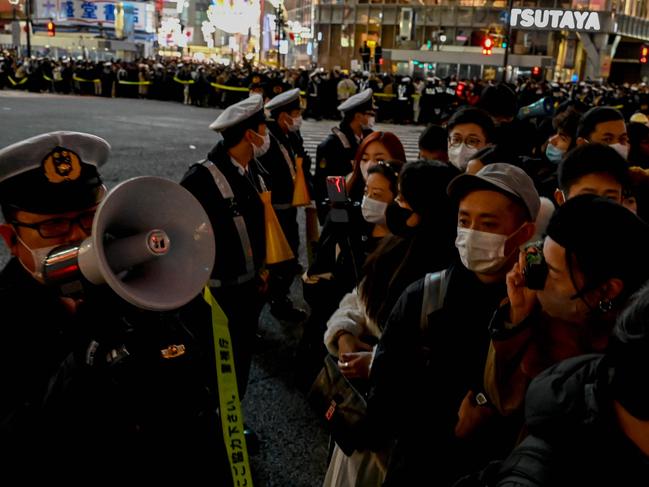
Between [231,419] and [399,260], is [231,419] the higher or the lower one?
the lower one

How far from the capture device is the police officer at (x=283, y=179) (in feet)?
17.8

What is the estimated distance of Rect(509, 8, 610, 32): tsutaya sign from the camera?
4162 cm

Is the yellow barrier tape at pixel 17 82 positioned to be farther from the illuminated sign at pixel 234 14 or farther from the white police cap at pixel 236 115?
the white police cap at pixel 236 115

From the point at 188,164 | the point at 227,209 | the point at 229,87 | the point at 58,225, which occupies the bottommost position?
the point at 188,164

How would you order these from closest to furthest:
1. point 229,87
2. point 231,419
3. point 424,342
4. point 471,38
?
point 231,419 < point 424,342 < point 229,87 < point 471,38

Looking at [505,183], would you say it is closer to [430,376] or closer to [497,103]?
[430,376]

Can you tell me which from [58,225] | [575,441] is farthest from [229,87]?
[575,441]

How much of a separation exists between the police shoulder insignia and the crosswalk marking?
12.9 metres

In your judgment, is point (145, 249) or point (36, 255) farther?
point (36, 255)

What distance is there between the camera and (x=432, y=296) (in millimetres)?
2057

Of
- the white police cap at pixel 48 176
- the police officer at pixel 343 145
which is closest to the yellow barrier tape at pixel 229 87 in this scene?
the police officer at pixel 343 145

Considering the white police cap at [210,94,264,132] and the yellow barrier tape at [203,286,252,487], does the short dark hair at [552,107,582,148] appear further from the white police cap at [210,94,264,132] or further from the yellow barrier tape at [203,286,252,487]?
the yellow barrier tape at [203,286,252,487]

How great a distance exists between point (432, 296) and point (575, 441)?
0.99 meters

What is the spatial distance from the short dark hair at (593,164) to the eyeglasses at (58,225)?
2.23m
